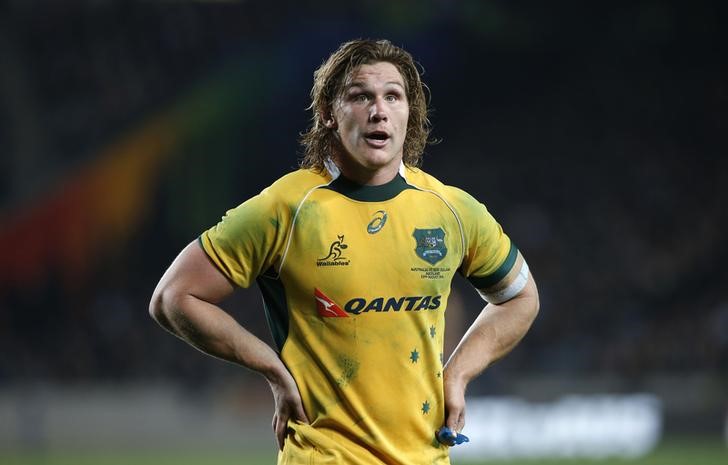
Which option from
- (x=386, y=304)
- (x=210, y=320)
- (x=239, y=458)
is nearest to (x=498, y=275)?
(x=386, y=304)

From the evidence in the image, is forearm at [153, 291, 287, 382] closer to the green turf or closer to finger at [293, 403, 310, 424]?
finger at [293, 403, 310, 424]

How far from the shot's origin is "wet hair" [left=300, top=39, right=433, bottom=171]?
4.25m

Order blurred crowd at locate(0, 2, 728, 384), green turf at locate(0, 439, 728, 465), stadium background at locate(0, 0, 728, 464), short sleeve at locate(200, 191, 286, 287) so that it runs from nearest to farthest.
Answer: short sleeve at locate(200, 191, 286, 287)
green turf at locate(0, 439, 728, 465)
stadium background at locate(0, 0, 728, 464)
blurred crowd at locate(0, 2, 728, 384)

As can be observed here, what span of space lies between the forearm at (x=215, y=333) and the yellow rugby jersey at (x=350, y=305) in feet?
0.27

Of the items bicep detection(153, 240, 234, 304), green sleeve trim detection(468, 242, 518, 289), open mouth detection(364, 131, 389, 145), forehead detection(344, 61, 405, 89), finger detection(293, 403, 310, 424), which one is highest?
forehead detection(344, 61, 405, 89)

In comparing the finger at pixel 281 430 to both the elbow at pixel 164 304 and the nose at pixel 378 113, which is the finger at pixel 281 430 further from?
the nose at pixel 378 113

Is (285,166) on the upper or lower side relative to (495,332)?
upper

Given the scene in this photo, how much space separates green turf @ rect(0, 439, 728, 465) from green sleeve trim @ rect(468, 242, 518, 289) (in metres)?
9.79

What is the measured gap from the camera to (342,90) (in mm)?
4270

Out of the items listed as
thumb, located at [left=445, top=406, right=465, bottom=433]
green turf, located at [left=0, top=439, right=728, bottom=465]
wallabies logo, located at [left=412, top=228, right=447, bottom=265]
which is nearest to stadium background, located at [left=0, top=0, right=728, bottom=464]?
green turf, located at [left=0, top=439, right=728, bottom=465]

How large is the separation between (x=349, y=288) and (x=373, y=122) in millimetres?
553

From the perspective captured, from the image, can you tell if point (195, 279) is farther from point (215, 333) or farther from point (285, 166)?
point (285, 166)

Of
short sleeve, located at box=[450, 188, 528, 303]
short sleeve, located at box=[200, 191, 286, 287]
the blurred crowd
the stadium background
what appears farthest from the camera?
the blurred crowd

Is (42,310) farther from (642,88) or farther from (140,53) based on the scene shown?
(642,88)
